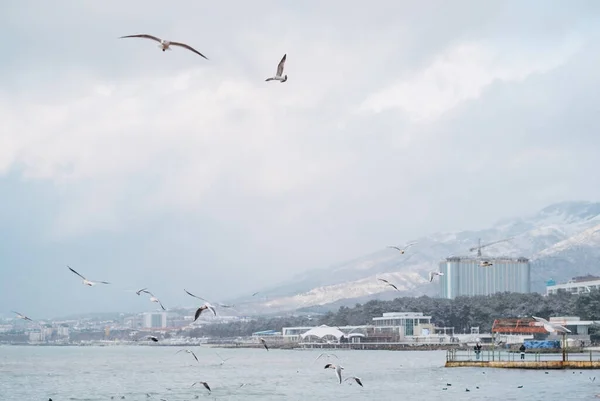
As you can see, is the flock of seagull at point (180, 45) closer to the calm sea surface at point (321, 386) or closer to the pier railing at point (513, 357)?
the calm sea surface at point (321, 386)

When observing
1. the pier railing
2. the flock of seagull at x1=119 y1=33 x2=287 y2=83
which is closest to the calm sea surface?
the pier railing

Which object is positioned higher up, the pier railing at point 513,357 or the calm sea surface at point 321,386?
the pier railing at point 513,357

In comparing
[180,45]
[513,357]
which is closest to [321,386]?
[513,357]

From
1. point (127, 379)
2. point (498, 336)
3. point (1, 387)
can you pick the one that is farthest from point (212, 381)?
point (498, 336)

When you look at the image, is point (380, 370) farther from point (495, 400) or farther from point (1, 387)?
point (495, 400)

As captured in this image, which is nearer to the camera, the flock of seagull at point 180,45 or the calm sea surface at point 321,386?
the flock of seagull at point 180,45

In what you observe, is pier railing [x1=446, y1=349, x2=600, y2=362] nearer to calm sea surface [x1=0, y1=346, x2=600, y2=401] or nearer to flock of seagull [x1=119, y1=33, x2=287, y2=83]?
calm sea surface [x1=0, y1=346, x2=600, y2=401]

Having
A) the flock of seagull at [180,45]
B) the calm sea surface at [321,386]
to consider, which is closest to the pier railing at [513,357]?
the calm sea surface at [321,386]

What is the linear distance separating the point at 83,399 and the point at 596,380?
1460 inches

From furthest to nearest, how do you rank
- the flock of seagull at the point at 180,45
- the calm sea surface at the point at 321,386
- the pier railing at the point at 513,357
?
the pier railing at the point at 513,357, the calm sea surface at the point at 321,386, the flock of seagull at the point at 180,45

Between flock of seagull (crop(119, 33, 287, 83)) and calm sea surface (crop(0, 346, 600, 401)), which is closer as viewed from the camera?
flock of seagull (crop(119, 33, 287, 83))

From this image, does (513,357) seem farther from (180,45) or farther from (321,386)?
(180,45)

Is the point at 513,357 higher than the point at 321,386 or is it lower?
higher

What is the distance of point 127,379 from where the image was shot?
344 feet
